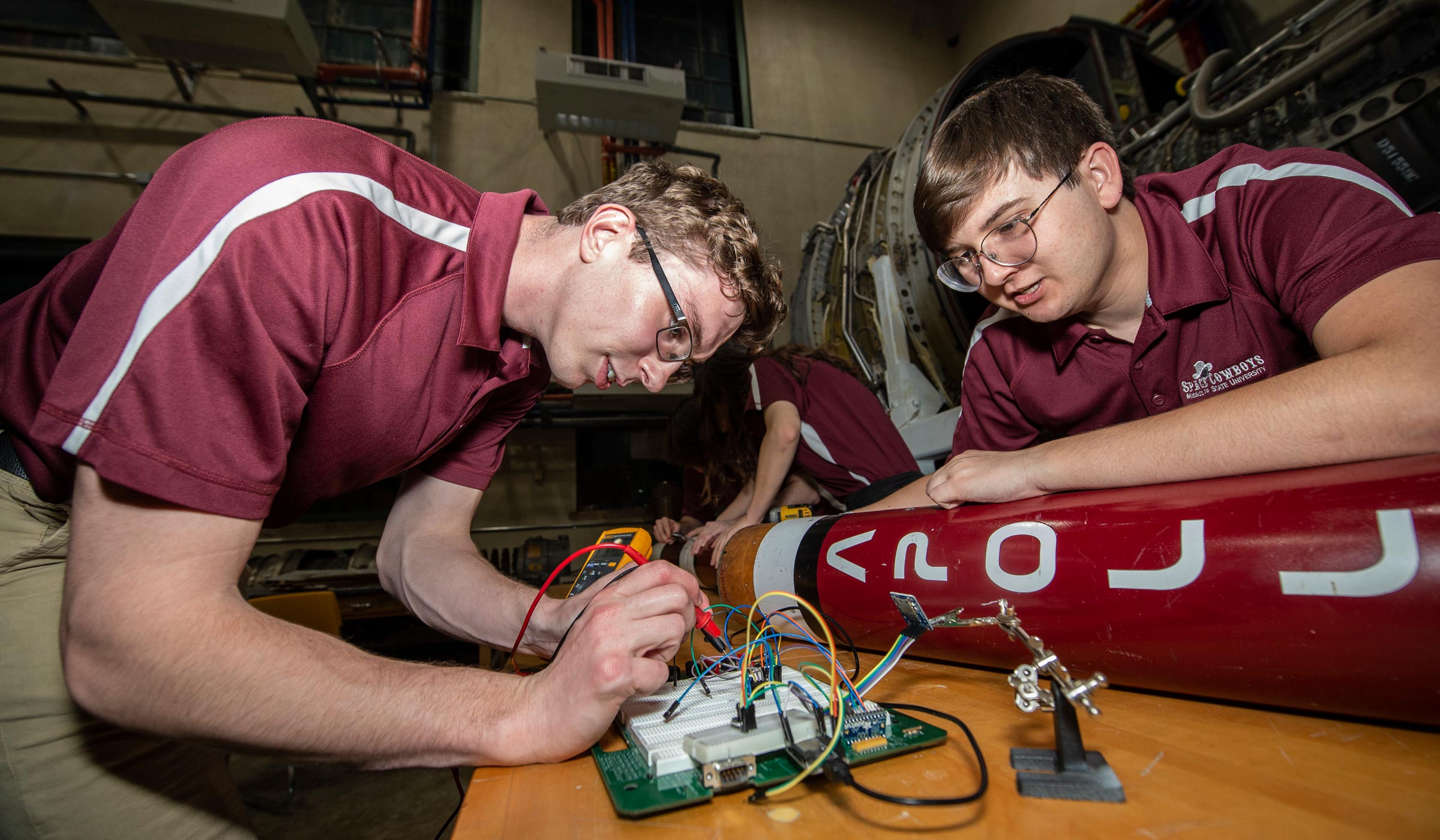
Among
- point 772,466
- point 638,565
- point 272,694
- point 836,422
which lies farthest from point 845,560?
point 836,422

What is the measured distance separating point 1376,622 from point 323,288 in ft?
3.28

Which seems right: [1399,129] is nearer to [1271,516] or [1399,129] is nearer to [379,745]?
[1271,516]

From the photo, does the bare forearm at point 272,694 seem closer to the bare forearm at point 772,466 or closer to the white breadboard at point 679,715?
the white breadboard at point 679,715

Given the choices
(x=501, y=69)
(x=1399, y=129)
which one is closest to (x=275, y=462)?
(x=1399, y=129)

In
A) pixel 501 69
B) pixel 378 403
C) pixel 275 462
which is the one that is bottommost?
pixel 275 462

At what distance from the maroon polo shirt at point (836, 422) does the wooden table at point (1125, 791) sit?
58.7 inches

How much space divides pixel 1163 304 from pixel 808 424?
1.27 meters

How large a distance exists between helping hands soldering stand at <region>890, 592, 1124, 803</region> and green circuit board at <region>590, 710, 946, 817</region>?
0.27 ft

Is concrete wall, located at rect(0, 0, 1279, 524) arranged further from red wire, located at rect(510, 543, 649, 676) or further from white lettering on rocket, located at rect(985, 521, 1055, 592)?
white lettering on rocket, located at rect(985, 521, 1055, 592)

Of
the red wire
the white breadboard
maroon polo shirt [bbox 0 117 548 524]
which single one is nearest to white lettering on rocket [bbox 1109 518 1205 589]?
the white breadboard

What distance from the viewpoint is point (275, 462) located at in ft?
1.90

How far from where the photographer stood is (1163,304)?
96 cm

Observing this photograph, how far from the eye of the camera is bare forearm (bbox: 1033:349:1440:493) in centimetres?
56

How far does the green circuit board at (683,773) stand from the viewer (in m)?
0.47
